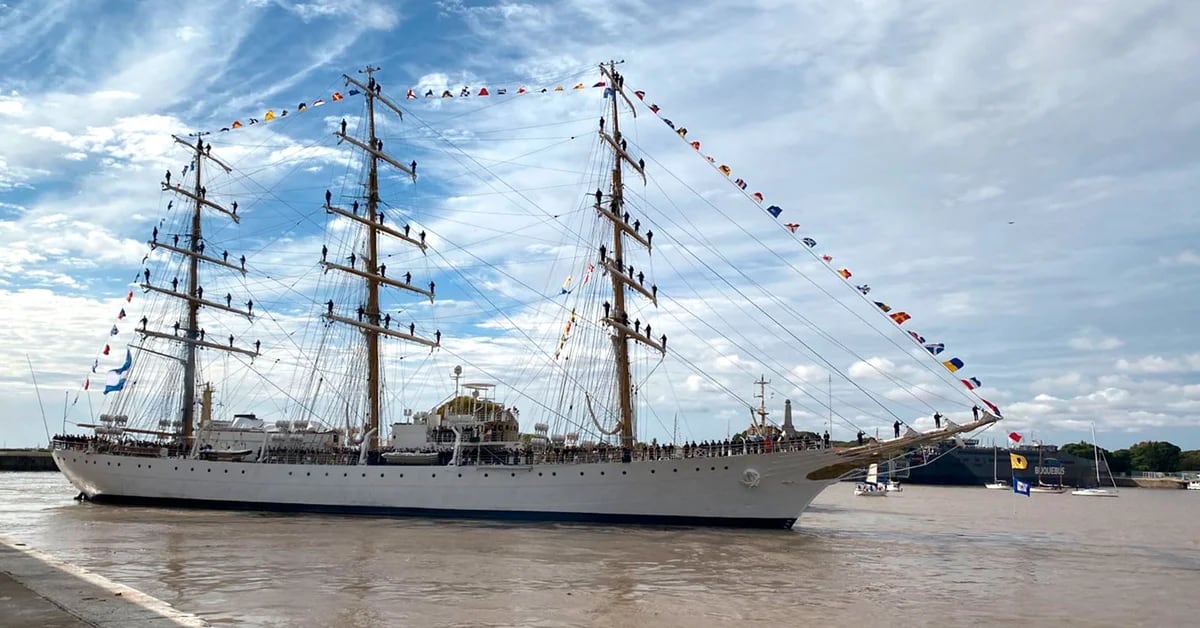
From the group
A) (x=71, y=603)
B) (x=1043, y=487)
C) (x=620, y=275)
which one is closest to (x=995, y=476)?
(x=1043, y=487)

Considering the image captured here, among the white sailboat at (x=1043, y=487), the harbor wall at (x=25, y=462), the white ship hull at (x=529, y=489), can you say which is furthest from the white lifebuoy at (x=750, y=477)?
the harbor wall at (x=25, y=462)

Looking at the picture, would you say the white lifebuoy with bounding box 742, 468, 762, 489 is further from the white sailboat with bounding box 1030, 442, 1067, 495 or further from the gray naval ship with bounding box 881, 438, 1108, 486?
the gray naval ship with bounding box 881, 438, 1108, 486

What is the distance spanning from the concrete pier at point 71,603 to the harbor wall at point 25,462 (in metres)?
90.2

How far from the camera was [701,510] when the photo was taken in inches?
1265

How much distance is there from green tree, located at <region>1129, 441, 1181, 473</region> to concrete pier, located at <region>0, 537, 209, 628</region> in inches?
6597

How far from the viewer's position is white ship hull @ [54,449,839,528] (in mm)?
31578

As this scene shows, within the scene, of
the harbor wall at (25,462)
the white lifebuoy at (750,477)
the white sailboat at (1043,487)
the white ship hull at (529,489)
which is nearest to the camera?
the white lifebuoy at (750,477)

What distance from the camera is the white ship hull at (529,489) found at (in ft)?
104

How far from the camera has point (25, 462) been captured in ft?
298

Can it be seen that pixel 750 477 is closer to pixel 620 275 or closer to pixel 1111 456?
pixel 620 275

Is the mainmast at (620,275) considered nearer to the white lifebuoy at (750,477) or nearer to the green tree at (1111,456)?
the white lifebuoy at (750,477)

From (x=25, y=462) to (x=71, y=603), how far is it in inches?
3834

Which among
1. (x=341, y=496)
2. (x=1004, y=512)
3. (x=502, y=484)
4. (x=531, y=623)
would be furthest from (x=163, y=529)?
(x=1004, y=512)

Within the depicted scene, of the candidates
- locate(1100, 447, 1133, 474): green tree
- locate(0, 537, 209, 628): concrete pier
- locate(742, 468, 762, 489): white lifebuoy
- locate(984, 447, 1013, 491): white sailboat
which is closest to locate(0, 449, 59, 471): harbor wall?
locate(742, 468, 762, 489): white lifebuoy
